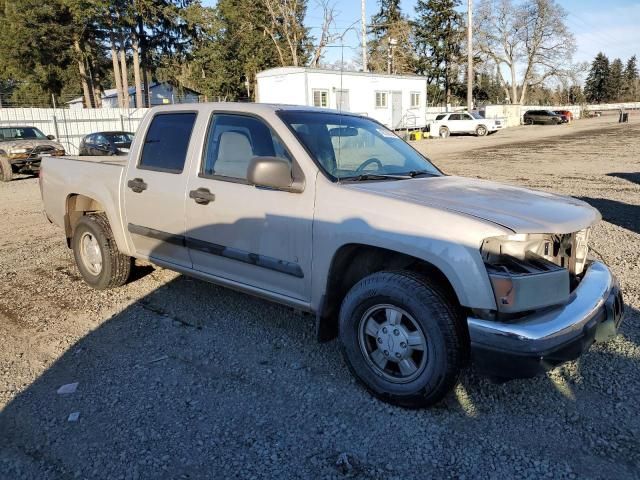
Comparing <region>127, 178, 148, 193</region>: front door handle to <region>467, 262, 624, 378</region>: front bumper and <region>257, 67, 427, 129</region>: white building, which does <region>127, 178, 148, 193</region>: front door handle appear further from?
<region>257, 67, 427, 129</region>: white building

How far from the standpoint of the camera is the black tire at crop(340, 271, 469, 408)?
2871 mm

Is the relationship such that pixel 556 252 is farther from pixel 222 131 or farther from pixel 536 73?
pixel 536 73

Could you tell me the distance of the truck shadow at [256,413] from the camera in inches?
107

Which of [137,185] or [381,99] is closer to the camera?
[137,185]

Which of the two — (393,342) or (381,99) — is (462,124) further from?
(393,342)

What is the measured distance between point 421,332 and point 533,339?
61 cm

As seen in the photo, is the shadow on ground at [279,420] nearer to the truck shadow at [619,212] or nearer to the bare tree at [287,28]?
the truck shadow at [619,212]

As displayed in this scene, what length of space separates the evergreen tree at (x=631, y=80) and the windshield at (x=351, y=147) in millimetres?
126522

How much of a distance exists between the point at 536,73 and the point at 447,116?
152ft

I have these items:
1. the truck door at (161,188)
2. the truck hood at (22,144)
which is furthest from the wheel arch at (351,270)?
the truck hood at (22,144)

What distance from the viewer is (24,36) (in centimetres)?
3934

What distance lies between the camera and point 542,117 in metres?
52.3

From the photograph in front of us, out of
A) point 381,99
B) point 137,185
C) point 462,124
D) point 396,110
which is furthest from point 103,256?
point 462,124

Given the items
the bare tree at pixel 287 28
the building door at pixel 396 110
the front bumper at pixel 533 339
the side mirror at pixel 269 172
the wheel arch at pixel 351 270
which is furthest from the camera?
the bare tree at pixel 287 28
